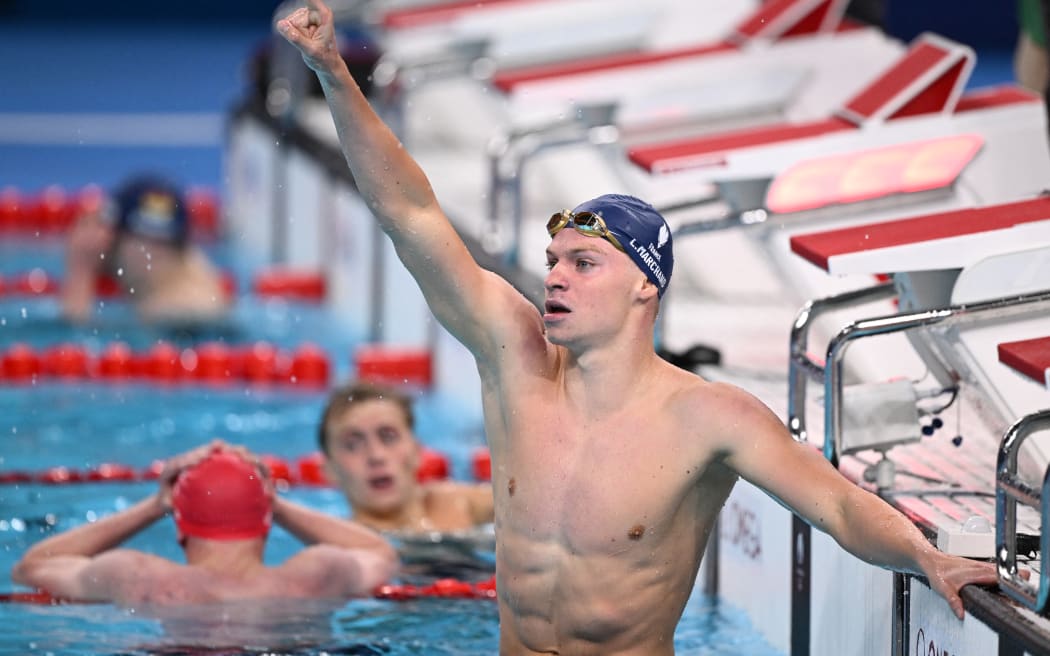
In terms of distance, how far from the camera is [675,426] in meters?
3.45

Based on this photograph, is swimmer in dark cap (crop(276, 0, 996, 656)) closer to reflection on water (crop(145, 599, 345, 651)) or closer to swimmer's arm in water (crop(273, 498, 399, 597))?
reflection on water (crop(145, 599, 345, 651))

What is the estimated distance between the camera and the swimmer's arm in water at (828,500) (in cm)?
323

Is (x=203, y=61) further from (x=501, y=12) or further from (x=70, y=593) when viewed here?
(x=70, y=593)

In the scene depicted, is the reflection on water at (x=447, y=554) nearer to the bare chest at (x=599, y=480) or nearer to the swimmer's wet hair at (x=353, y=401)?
the swimmer's wet hair at (x=353, y=401)

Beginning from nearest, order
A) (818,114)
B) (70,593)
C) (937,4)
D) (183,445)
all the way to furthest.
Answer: (70,593)
(818,114)
(183,445)
(937,4)

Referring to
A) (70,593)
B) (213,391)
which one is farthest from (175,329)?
(70,593)

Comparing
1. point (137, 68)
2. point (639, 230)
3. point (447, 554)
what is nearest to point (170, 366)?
point (447, 554)

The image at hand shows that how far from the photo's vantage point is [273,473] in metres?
6.22

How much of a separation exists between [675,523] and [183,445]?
13.2 feet

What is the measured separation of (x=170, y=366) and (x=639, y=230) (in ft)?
16.5

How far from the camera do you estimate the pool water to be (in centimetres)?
445

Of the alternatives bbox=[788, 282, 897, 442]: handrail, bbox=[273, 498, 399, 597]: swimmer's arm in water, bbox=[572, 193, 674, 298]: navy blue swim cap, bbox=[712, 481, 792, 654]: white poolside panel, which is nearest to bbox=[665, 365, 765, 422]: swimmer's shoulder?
bbox=[572, 193, 674, 298]: navy blue swim cap

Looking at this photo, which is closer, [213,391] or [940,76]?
[940,76]

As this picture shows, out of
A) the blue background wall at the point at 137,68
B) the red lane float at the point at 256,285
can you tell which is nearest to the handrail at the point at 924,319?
the red lane float at the point at 256,285
